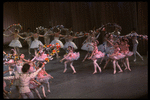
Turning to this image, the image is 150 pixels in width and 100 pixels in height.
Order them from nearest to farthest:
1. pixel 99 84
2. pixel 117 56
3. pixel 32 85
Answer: pixel 32 85
pixel 99 84
pixel 117 56

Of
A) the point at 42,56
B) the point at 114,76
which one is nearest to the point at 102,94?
the point at 114,76

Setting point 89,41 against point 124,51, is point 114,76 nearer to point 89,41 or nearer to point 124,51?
point 124,51

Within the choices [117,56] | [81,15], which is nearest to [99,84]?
[117,56]

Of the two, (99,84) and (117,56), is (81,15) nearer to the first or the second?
(117,56)

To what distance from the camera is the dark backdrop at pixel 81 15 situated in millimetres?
9117

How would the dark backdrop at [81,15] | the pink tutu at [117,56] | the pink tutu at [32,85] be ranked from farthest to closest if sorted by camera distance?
1. the dark backdrop at [81,15]
2. the pink tutu at [117,56]
3. the pink tutu at [32,85]

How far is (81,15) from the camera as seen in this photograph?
11.7 metres

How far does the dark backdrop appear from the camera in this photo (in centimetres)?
912

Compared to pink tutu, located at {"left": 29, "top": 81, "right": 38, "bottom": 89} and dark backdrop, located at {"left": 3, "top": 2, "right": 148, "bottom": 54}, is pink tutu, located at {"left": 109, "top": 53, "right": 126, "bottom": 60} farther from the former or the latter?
dark backdrop, located at {"left": 3, "top": 2, "right": 148, "bottom": 54}

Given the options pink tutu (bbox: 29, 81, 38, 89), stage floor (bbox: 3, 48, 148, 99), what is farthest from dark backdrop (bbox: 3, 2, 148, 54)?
pink tutu (bbox: 29, 81, 38, 89)

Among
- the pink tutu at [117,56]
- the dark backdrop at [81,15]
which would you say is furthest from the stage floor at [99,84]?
the dark backdrop at [81,15]

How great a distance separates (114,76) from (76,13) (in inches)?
286

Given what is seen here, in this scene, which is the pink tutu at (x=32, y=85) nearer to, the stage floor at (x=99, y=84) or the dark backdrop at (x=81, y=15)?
the stage floor at (x=99, y=84)

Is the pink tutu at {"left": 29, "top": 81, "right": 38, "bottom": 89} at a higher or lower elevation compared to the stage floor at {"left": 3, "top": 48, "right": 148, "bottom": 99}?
higher
